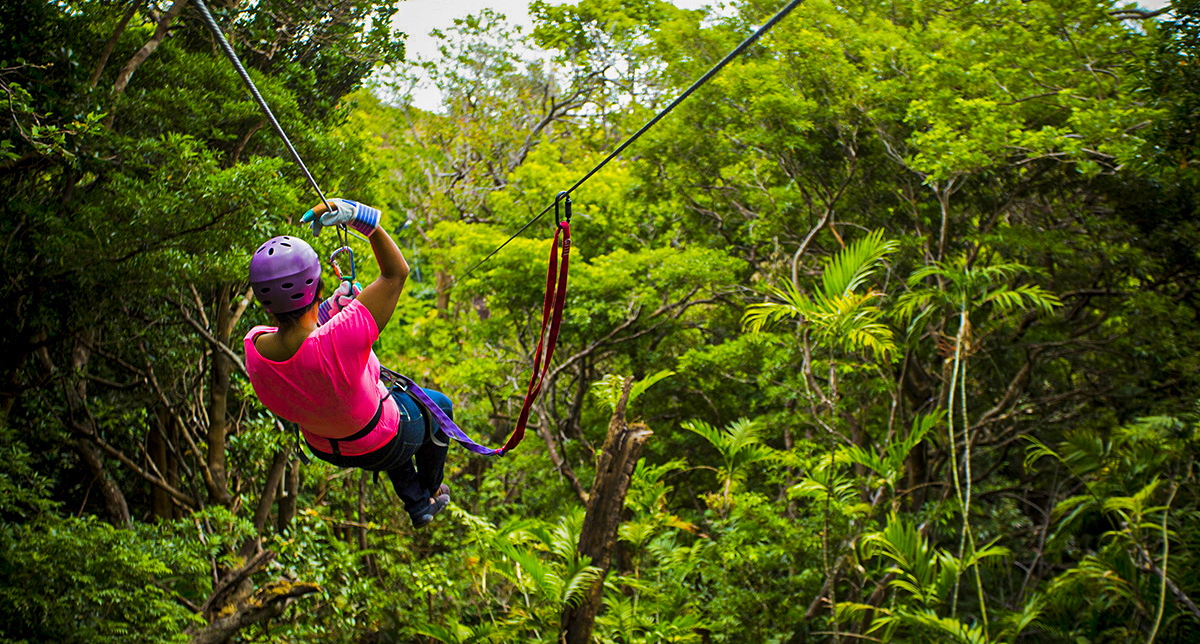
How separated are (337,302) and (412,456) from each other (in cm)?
73

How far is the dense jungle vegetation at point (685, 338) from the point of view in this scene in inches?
191

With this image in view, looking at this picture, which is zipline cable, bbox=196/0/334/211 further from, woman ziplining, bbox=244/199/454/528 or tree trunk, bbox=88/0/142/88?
tree trunk, bbox=88/0/142/88

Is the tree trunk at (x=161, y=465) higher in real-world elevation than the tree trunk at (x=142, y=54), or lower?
lower

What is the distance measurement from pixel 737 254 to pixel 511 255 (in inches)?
99.0

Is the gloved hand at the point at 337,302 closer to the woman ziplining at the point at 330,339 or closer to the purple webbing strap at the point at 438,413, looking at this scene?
the woman ziplining at the point at 330,339

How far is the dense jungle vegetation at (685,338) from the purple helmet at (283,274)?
8.73 feet

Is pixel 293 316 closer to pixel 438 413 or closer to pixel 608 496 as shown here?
pixel 438 413

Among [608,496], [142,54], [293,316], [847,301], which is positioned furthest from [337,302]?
[142,54]

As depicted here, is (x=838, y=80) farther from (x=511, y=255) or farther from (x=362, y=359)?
(x=362, y=359)

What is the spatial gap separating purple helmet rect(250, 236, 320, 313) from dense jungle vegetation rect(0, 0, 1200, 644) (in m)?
2.66

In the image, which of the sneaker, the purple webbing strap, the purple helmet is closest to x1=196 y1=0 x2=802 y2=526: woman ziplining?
the purple helmet

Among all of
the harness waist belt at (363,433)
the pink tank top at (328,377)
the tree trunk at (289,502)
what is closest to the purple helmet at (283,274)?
the pink tank top at (328,377)

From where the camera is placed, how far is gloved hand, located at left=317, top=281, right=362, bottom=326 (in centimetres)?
230

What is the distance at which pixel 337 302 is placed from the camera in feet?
7.68
